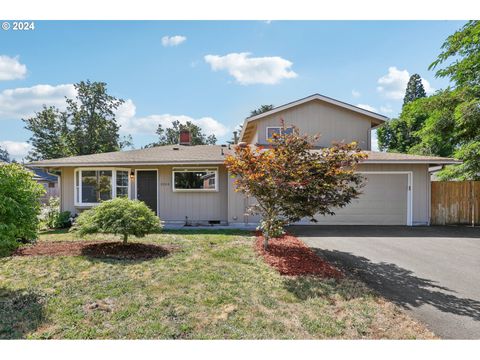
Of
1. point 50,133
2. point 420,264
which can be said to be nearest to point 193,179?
point 420,264

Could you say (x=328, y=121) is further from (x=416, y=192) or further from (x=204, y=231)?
(x=204, y=231)

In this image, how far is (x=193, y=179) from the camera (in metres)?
11.1

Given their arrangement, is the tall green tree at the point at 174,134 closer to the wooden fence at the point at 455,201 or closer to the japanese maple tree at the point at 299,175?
the wooden fence at the point at 455,201

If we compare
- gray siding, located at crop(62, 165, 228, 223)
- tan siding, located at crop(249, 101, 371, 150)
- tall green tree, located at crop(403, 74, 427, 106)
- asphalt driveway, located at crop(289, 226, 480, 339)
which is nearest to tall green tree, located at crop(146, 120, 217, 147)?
tall green tree, located at crop(403, 74, 427, 106)

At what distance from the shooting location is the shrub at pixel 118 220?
638 cm

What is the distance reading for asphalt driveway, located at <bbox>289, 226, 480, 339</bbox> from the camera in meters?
3.68

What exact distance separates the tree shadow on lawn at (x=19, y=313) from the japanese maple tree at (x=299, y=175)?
4328 millimetres

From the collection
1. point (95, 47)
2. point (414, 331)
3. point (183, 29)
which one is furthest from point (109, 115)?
point (414, 331)

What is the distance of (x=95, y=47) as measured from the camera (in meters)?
8.18

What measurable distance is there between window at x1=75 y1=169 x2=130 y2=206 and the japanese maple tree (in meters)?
6.98

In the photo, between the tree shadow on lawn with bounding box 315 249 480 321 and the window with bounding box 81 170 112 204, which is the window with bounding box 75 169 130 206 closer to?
the window with bounding box 81 170 112 204

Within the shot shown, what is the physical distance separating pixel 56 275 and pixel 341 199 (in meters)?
5.96

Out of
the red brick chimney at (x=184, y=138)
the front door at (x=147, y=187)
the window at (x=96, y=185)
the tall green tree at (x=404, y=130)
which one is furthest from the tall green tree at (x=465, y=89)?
the tall green tree at (x=404, y=130)
